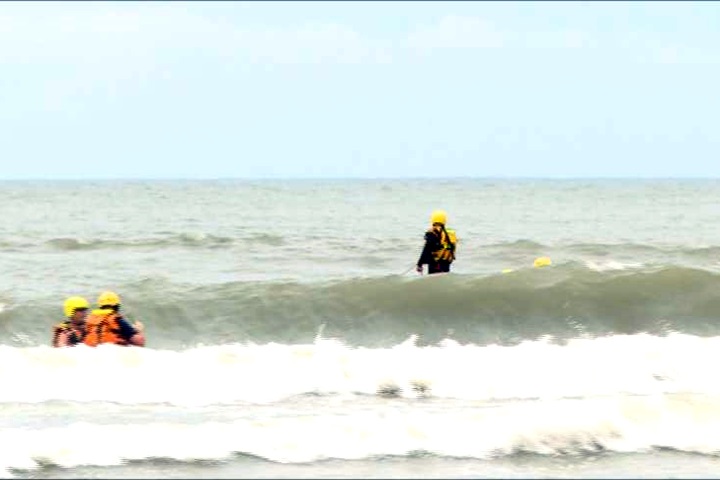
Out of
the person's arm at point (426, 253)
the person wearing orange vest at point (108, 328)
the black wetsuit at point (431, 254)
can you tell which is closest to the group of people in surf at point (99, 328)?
the person wearing orange vest at point (108, 328)

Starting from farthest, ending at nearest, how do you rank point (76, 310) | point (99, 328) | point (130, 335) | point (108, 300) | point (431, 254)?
point (431, 254), point (76, 310), point (130, 335), point (108, 300), point (99, 328)

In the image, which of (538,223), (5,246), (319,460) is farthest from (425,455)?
(538,223)

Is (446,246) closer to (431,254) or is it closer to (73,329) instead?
(431,254)

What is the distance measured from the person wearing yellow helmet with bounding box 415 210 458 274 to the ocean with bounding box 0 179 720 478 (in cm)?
55

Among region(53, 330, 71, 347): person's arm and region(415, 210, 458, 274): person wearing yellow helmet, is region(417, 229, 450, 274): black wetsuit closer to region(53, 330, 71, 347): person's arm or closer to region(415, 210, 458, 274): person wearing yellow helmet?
region(415, 210, 458, 274): person wearing yellow helmet

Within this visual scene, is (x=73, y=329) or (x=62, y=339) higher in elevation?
(x=73, y=329)

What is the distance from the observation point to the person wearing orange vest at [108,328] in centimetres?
1338

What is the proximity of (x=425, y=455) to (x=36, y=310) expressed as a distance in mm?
9574

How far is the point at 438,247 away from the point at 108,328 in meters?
5.55

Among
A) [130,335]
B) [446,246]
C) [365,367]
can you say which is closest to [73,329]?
[130,335]

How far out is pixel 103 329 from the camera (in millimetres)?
13406

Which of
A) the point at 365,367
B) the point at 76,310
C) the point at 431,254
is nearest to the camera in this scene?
the point at 365,367

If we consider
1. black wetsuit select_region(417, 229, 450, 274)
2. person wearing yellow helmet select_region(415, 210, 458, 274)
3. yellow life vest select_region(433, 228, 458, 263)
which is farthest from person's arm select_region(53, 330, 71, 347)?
yellow life vest select_region(433, 228, 458, 263)

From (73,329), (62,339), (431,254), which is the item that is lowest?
(62,339)
